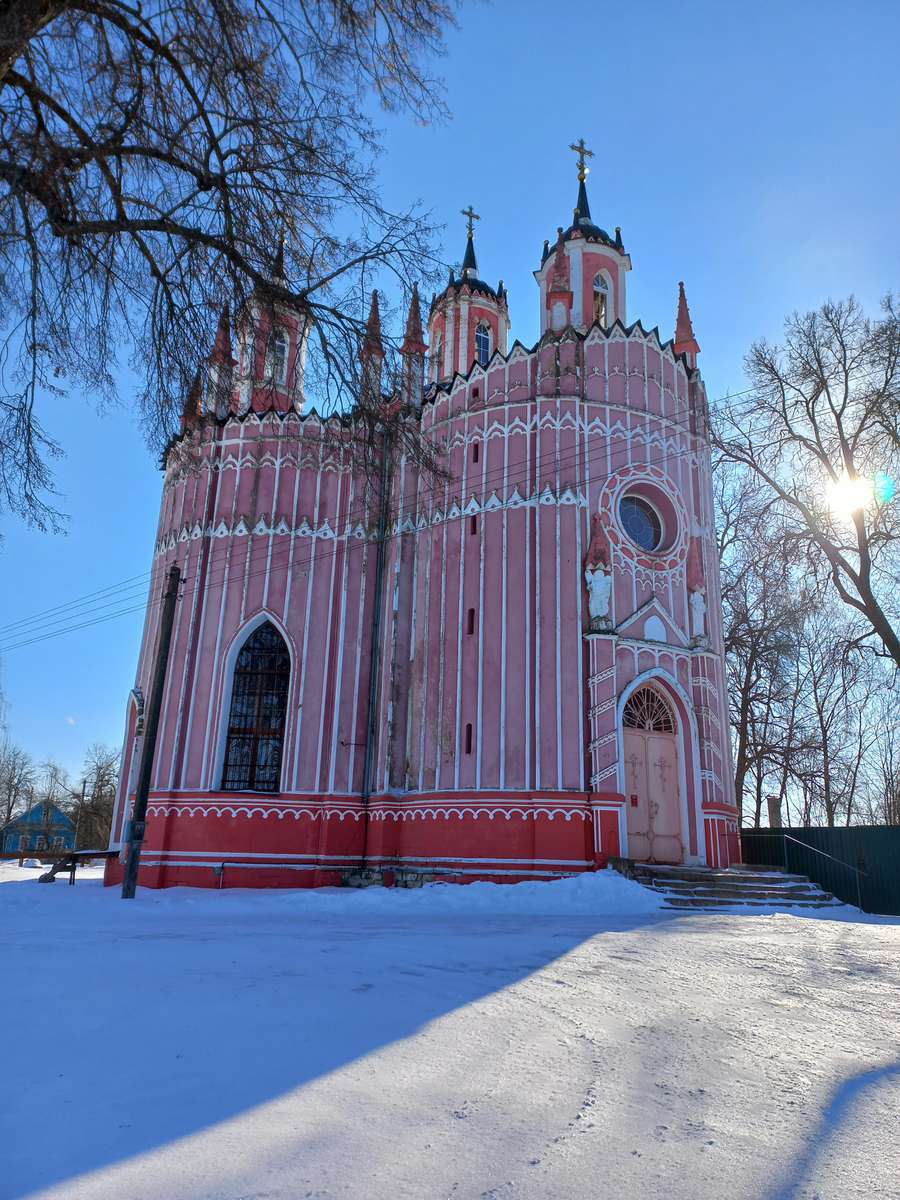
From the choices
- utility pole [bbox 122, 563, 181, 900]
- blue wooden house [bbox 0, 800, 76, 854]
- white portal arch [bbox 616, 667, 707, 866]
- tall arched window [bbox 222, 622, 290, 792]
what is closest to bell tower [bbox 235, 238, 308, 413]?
utility pole [bbox 122, 563, 181, 900]

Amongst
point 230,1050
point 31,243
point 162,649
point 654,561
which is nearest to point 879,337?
point 654,561

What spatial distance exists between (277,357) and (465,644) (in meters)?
12.0

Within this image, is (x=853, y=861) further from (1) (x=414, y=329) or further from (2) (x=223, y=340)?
(2) (x=223, y=340)

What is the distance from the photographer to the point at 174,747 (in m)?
19.5

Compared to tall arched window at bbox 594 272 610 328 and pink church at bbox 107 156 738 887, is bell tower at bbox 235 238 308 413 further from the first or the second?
tall arched window at bbox 594 272 610 328

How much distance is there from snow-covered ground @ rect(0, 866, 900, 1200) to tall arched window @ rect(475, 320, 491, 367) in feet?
68.1

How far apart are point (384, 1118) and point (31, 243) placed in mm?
6568

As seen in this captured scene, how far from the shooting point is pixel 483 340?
26.6m

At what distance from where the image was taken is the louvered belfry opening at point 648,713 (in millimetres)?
17844

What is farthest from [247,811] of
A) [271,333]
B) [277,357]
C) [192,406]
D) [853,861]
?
[277,357]

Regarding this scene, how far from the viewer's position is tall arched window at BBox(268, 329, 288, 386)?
6859 mm

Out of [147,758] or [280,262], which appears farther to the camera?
[147,758]

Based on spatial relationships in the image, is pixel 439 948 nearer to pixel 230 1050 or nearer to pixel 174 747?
pixel 230 1050

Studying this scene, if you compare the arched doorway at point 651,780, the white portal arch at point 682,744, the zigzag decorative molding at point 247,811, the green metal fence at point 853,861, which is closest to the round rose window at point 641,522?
the white portal arch at point 682,744
